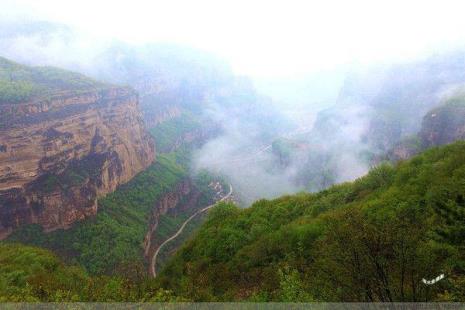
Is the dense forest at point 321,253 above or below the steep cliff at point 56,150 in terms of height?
above

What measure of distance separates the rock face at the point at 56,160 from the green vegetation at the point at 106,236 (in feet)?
8.19

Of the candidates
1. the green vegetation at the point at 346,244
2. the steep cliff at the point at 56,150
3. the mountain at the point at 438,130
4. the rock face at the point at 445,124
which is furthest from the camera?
the mountain at the point at 438,130

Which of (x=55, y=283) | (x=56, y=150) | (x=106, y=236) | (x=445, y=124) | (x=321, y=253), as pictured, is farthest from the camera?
(x=445, y=124)

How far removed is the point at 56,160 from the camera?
89750 millimetres

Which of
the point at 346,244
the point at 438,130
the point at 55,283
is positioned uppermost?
the point at 346,244

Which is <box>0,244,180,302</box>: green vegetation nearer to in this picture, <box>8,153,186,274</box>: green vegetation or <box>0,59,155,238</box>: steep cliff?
<box>8,153,186,274</box>: green vegetation

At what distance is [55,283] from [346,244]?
18.2 m

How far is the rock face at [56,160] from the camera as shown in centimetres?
8162

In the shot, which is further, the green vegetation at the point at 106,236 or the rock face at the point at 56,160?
the rock face at the point at 56,160

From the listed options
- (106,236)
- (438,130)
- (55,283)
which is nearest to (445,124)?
(438,130)

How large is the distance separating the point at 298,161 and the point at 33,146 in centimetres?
12773

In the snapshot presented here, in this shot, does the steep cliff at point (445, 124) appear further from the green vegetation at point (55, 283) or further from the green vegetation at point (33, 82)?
the green vegetation at point (55, 283)

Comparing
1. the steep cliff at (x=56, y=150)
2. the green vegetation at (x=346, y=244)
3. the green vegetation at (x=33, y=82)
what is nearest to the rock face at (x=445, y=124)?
the green vegetation at (x=346, y=244)

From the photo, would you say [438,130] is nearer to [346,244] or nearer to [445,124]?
[445,124]
